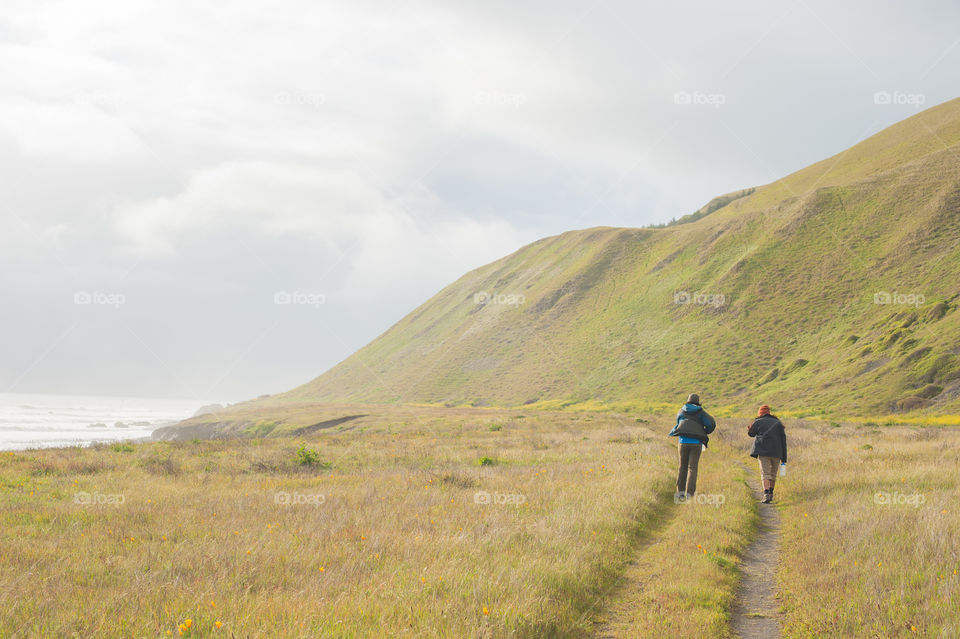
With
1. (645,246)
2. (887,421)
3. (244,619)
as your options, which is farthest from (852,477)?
(645,246)

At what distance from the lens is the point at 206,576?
260 inches

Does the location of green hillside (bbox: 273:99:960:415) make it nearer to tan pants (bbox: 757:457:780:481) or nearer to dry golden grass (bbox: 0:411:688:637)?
tan pants (bbox: 757:457:780:481)

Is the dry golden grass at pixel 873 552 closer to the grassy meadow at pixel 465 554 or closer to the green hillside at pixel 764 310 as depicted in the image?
the grassy meadow at pixel 465 554

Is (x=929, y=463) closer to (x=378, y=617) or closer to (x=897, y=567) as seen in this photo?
(x=897, y=567)

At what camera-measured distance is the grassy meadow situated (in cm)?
545

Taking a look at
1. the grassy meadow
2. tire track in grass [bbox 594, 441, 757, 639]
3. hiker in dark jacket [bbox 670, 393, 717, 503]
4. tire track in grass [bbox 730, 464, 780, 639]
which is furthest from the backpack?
tire track in grass [bbox 730, 464, 780, 639]

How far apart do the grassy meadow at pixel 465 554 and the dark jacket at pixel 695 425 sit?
1.45 m

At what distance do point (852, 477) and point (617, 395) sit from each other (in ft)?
220

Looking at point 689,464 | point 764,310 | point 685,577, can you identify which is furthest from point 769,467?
point 764,310

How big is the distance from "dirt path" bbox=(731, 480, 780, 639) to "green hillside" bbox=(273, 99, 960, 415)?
138ft

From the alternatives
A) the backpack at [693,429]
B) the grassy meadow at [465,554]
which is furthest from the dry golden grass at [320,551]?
the backpack at [693,429]

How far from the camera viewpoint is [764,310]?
78.6m

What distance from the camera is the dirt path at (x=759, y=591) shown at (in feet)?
20.0

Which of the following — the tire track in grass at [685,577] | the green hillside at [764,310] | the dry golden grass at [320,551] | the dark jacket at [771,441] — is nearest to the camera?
the dry golden grass at [320,551]
